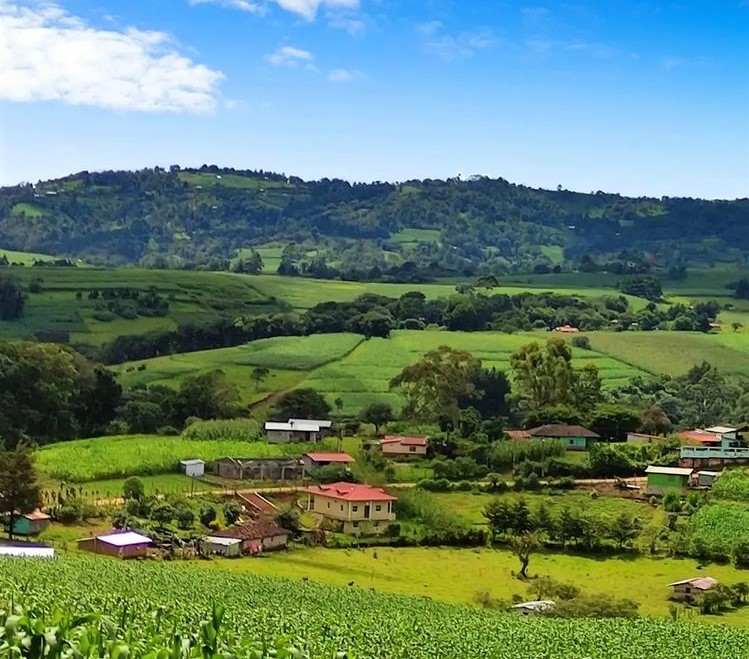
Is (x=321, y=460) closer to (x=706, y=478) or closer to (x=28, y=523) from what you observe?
(x=28, y=523)

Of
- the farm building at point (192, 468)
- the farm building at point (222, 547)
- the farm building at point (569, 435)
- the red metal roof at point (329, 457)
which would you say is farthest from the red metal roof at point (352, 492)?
the farm building at point (569, 435)

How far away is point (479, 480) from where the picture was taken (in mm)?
46969

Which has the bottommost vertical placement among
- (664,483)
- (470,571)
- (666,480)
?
(470,571)

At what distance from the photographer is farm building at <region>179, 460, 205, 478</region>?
149 feet

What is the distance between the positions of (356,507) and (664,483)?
45.9ft

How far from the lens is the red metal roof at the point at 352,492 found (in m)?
39.2

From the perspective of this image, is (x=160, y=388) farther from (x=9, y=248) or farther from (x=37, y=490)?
(x=9, y=248)

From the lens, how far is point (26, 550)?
29.6m

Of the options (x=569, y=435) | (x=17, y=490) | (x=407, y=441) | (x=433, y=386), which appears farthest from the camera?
(x=433, y=386)

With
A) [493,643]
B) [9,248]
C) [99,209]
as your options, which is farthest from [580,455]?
[99,209]

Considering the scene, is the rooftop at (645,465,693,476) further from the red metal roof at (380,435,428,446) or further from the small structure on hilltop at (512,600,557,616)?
the small structure on hilltop at (512,600,557,616)

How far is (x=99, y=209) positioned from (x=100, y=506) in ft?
552

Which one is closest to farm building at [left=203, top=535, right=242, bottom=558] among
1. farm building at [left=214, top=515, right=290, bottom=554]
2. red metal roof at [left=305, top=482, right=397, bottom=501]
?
farm building at [left=214, top=515, right=290, bottom=554]

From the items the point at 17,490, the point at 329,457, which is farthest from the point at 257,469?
the point at 17,490
